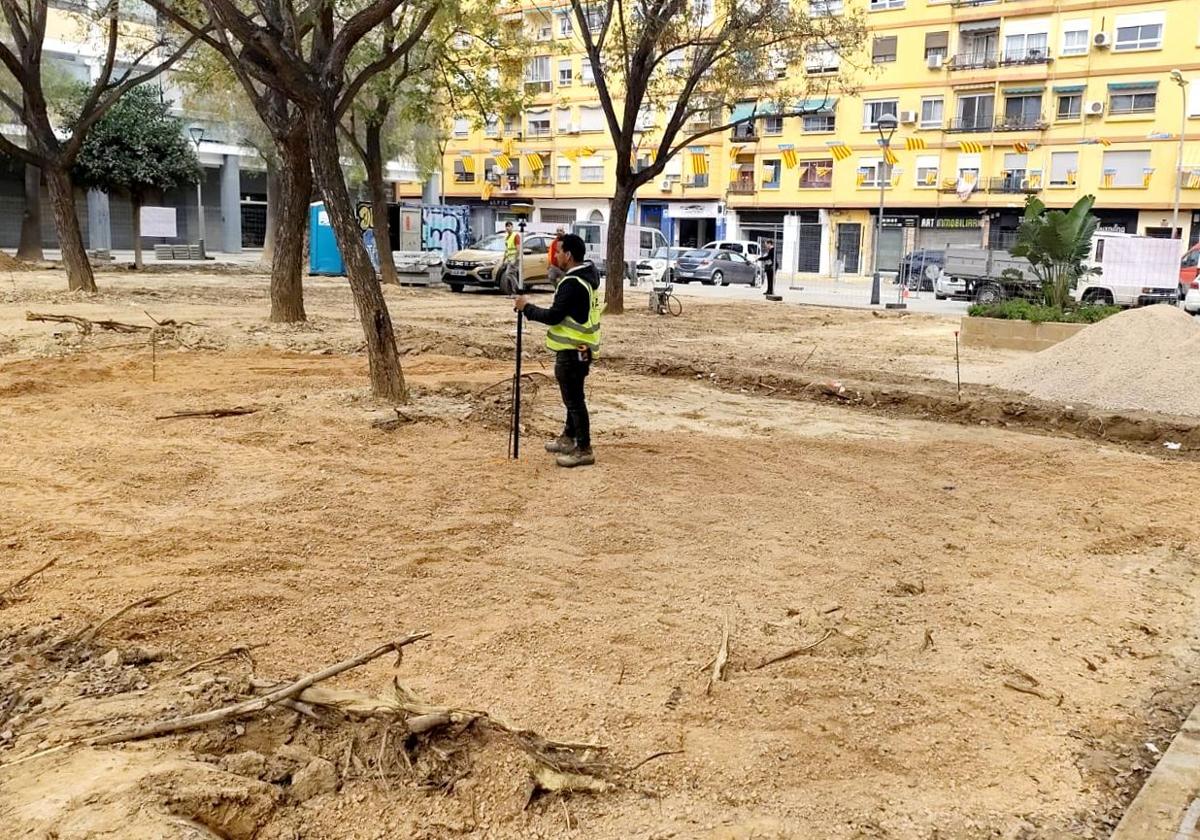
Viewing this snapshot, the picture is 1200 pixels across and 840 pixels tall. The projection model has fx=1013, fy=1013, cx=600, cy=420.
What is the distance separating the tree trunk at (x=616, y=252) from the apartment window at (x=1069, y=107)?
30.9 metres

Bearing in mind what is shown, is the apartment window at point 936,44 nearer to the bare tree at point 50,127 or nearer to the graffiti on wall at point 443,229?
the graffiti on wall at point 443,229

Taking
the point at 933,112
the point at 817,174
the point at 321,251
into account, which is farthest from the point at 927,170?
the point at 321,251

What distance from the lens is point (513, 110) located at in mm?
Result: 21391

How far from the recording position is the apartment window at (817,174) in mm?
48031

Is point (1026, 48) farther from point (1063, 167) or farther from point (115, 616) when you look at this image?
point (115, 616)

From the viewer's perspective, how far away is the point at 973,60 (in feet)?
146

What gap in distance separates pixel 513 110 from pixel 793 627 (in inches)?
731

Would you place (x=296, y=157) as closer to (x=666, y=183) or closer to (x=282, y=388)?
(x=282, y=388)

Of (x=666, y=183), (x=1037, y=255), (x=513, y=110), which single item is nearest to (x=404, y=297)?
(x=513, y=110)

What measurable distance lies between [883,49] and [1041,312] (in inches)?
1382

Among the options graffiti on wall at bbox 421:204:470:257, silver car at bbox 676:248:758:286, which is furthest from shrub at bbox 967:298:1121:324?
graffiti on wall at bbox 421:204:470:257

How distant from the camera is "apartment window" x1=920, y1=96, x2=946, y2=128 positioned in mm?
45188

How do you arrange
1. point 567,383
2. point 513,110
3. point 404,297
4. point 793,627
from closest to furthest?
point 793,627
point 567,383
point 513,110
point 404,297

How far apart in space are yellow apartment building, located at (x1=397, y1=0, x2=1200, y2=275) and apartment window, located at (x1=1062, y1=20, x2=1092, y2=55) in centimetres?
5
